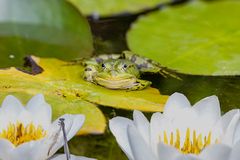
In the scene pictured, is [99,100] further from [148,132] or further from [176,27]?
[176,27]

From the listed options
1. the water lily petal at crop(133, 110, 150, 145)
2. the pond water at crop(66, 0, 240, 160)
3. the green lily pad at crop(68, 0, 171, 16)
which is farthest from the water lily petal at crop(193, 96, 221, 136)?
the green lily pad at crop(68, 0, 171, 16)

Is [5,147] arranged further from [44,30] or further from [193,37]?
[193,37]

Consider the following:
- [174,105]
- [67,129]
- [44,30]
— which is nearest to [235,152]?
[174,105]

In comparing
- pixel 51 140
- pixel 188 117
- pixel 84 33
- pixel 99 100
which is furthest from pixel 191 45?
pixel 51 140

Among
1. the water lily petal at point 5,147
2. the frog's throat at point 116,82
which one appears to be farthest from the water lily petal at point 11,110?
the frog's throat at point 116,82

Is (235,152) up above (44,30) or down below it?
below
